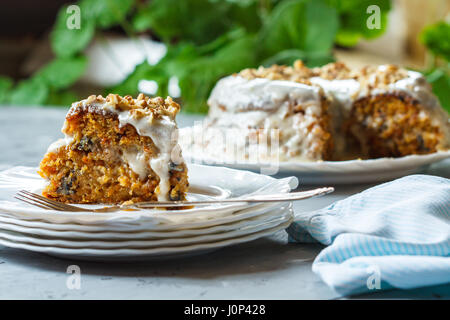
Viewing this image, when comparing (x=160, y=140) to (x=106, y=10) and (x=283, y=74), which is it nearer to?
(x=283, y=74)

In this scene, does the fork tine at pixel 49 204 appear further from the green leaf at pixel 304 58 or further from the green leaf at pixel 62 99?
the green leaf at pixel 62 99

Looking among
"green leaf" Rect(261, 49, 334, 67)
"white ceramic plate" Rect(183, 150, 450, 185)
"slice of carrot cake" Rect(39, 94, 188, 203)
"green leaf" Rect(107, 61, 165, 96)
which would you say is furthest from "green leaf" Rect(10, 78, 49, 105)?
"slice of carrot cake" Rect(39, 94, 188, 203)

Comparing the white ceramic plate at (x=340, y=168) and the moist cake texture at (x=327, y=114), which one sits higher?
the moist cake texture at (x=327, y=114)

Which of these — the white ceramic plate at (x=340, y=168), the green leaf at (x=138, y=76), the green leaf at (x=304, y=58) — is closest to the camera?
the white ceramic plate at (x=340, y=168)

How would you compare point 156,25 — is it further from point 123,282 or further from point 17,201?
point 123,282

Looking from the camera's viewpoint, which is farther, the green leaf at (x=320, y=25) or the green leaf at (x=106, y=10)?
the green leaf at (x=106, y=10)

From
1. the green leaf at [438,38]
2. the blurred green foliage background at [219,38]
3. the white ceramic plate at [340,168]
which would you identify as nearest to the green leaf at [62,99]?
the blurred green foliage background at [219,38]
